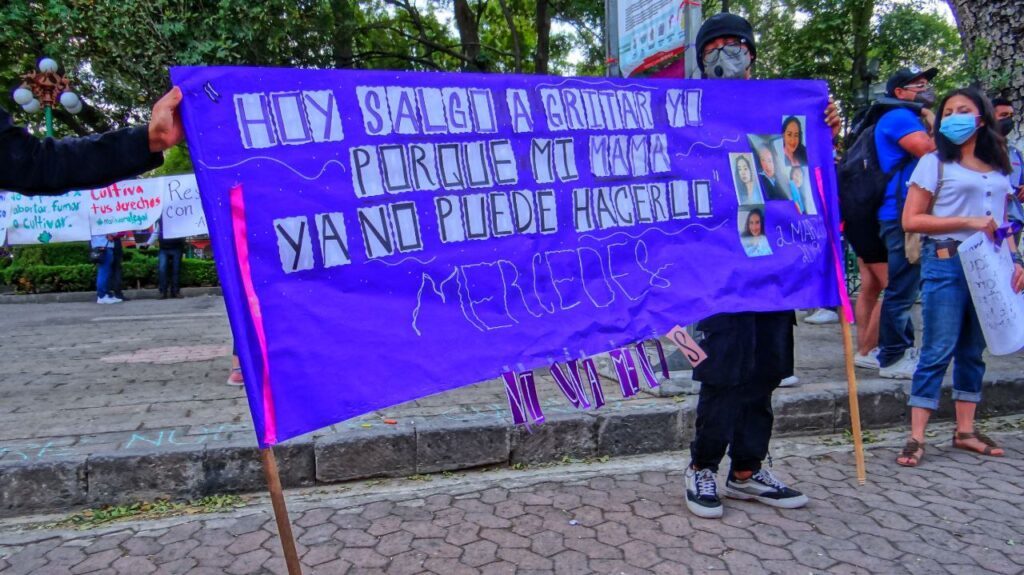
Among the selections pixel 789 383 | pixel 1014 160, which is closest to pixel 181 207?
pixel 789 383

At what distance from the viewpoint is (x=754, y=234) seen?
10.1 feet

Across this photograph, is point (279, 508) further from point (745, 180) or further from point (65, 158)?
point (745, 180)

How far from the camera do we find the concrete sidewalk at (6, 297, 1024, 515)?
3240mm

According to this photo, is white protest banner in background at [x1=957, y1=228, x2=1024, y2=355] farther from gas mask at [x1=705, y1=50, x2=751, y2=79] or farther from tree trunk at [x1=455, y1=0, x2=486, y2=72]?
tree trunk at [x1=455, y1=0, x2=486, y2=72]

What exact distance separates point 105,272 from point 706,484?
485 inches

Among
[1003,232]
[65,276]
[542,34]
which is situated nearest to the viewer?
[1003,232]

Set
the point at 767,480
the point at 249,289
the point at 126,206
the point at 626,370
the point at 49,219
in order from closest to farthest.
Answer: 1. the point at 249,289
2. the point at 626,370
3. the point at 767,480
4. the point at 126,206
5. the point at 49,219

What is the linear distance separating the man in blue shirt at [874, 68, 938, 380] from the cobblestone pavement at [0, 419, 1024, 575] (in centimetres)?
141

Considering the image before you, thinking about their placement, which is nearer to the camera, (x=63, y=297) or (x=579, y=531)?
(x=579, y=531)

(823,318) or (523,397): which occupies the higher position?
(523,397)

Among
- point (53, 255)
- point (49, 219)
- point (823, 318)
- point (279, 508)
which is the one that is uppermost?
point (49, 219)

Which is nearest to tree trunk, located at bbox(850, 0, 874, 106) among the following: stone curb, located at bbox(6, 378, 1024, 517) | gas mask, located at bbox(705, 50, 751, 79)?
stone curb, located at bbox(6, 378, 1024, 517)

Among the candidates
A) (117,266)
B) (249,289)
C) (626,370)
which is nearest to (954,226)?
(626,370)

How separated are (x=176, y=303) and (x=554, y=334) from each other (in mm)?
11436
